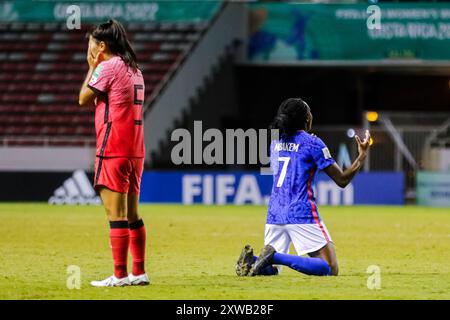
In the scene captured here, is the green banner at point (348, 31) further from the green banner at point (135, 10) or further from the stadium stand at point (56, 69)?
the stadium stand at point (56, 69)

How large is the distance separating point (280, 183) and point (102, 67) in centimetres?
228

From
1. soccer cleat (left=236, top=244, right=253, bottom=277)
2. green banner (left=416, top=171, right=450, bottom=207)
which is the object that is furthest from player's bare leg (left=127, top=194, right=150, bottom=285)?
green banner (left=416, top=171, right=450, bottom=207)

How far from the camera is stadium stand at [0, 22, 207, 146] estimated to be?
29.1m

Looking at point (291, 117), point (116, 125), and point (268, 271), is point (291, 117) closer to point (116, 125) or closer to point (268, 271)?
point (268, 271)

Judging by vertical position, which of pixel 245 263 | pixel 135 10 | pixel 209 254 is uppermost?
pixel 135 10

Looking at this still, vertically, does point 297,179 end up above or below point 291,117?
below

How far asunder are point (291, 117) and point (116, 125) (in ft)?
6.61

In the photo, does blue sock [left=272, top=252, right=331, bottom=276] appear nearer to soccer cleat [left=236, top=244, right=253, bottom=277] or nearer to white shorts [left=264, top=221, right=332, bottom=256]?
white shorts [left=264, top=221, right=332, bottom=256]

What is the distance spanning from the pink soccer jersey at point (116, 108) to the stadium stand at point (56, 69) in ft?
61.1

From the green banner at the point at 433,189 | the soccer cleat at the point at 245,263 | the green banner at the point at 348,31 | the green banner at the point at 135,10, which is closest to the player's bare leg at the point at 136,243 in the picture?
the soccer cleat at the point at 245,263

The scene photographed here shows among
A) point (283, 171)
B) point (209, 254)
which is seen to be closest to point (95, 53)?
point (283, 171)

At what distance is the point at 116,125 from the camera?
30.6ft

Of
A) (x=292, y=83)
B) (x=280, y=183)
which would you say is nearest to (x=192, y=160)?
(x=292, y=83)

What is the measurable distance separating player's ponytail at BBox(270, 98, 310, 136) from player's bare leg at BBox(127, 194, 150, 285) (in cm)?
179
